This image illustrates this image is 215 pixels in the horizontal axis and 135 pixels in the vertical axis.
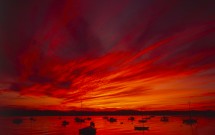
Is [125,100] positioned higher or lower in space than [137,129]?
higher

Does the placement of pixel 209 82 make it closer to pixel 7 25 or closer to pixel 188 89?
pixel 188 89

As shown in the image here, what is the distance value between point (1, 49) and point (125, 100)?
10.9 ft

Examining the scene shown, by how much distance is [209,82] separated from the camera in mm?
4402

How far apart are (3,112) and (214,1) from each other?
3.58m

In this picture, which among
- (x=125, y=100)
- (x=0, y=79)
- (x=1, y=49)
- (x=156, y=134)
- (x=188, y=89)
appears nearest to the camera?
(x=1, y=49)

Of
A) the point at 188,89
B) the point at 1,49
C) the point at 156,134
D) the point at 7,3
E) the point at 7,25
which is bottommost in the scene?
the point at 156,134

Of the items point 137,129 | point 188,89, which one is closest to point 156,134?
point 137,129

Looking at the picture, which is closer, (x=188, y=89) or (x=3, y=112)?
(x=3, y=112)

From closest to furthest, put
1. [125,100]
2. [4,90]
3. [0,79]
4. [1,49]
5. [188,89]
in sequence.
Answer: [1,49]
[0,79]
[4,90]
[188,89]
[125,100]

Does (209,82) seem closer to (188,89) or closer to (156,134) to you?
(188,89)

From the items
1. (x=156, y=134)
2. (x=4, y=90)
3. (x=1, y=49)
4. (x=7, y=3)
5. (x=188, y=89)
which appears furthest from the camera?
(x=156, y=134)

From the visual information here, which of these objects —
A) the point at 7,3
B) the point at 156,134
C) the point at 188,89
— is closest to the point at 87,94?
the point at 188,89

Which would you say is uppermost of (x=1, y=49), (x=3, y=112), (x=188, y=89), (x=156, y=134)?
(x=1, y=49)

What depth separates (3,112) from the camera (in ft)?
14.5
